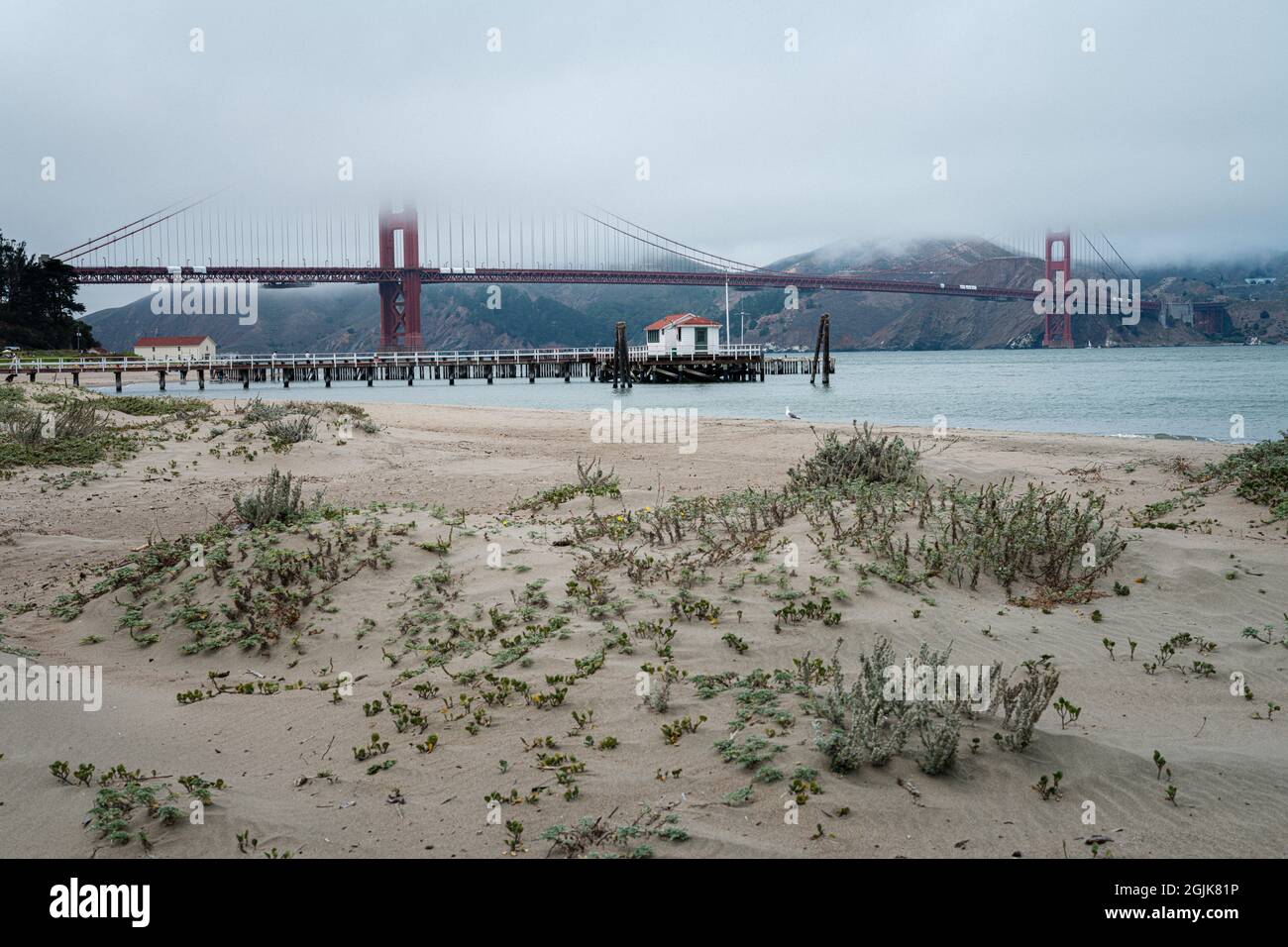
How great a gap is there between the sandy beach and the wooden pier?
51.9 metres

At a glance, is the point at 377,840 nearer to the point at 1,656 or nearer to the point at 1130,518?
the point at 1,656

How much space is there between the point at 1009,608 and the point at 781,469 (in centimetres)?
812

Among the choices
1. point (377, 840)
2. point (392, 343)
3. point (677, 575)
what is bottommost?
point (377, 840)

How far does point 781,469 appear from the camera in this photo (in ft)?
48.5

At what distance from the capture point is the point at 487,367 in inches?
3009

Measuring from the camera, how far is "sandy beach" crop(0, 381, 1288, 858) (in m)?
3.88

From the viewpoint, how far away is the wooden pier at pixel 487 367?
213 ft

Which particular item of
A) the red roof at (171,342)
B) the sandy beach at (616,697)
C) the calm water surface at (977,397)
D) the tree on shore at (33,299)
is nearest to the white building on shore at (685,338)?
the calm water surface at (977,397)

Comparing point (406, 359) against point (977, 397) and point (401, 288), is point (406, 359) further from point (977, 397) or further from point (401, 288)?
point (977, 397)

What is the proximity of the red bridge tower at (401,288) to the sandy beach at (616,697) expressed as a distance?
76114mm

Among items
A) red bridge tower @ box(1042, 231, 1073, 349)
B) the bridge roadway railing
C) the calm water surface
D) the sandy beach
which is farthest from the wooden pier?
red bridge tower @ box(1042, 231, 1073, 349)

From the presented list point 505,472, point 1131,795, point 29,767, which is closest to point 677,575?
point 1131,795

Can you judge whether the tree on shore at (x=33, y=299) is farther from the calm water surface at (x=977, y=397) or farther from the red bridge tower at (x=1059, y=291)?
the red bridge tower at (x=1059, y=291)
